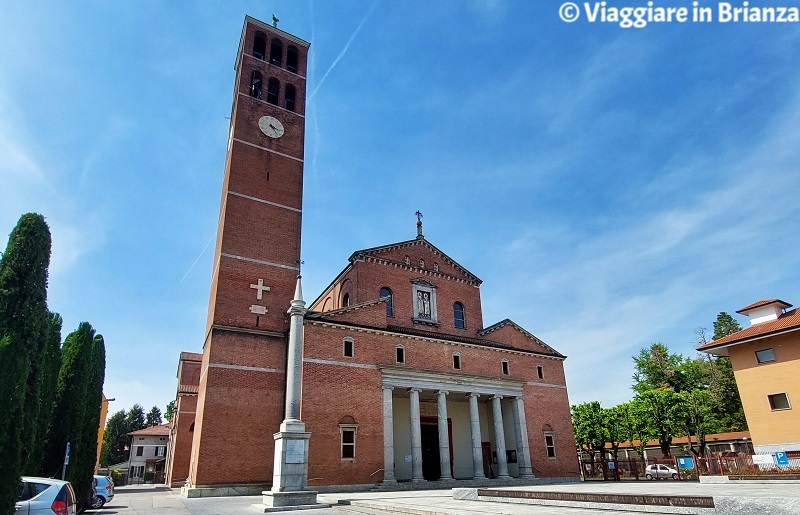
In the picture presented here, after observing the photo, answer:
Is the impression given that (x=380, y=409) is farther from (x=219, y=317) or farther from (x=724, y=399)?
(x=724, y=399)

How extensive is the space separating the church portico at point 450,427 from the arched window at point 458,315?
427 cm

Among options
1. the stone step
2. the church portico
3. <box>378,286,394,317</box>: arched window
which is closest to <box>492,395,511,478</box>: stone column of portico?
the church portico

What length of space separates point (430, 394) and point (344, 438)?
6.48m

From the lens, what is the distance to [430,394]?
27.3 m

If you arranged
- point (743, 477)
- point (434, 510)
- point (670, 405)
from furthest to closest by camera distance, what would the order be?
point (670, 405), point (743, 477), point (434, 510)

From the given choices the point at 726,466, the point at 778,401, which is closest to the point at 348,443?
the point at 726,466

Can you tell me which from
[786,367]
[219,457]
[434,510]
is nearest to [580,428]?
[786,367]

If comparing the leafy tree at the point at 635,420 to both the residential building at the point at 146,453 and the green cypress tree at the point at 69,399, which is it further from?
the residential building at the point at 146,453

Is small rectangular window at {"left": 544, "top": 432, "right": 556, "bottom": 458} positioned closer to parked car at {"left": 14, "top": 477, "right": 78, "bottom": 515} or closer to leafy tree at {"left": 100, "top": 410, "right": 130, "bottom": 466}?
parked car at {"left": 14, "top": 477, "right": 78, "bottom": 515}

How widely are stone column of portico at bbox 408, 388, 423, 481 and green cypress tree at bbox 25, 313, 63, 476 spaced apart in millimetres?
15429

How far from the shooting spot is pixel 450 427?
2883cm

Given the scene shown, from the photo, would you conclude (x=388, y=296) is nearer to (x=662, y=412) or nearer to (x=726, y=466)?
(x=726, y=466)

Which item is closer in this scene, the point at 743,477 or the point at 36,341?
the point at 36,341

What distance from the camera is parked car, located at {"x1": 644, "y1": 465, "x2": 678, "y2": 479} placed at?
31.2 metres
